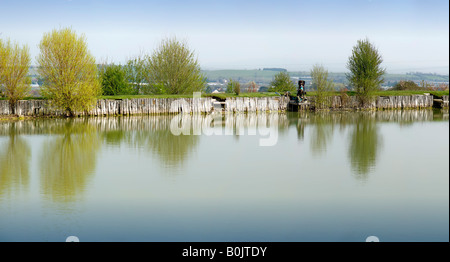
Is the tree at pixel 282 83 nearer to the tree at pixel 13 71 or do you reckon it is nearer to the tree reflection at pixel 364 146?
the tree reflection at pixel 364 146

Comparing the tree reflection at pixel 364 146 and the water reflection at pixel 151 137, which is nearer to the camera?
the tree reflection at pixel 364 146

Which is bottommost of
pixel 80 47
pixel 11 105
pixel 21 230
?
pixel 21 230

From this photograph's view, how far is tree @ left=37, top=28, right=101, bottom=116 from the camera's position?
2445cm

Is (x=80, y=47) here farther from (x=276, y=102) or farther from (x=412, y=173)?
(x=412, y=173)

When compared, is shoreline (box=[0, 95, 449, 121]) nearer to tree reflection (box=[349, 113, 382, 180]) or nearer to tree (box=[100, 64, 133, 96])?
tree (box=[100, 64, 133, 96])

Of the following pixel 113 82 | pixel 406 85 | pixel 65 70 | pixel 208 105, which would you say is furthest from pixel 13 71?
pixel 406 85

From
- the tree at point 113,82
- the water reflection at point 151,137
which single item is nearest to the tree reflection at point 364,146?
the water reflection at point 151,137

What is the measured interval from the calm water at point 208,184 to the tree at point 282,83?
16.0 m

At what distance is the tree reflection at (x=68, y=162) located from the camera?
10.4 meters

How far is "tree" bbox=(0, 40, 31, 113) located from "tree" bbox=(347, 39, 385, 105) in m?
18.4

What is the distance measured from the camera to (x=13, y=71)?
2458 centimetres

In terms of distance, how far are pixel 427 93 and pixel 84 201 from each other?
89.2 ft

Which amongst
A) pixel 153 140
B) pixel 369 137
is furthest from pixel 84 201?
pixel 369 137

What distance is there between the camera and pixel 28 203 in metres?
9.37
